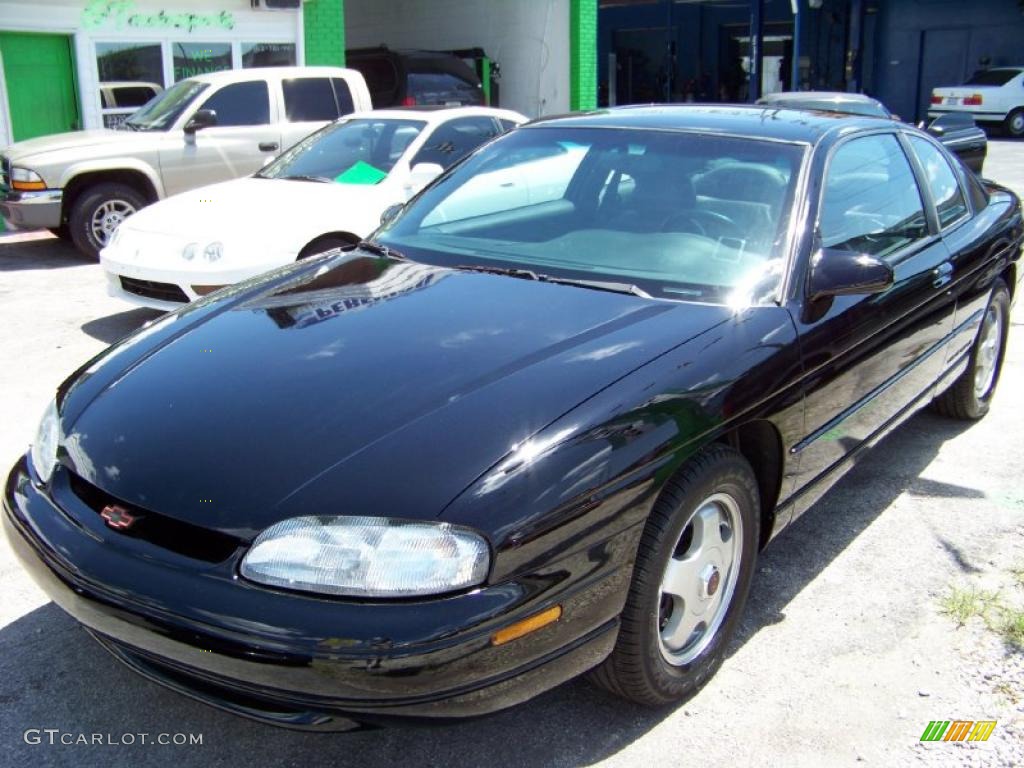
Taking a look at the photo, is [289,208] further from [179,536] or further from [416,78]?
[416,78]

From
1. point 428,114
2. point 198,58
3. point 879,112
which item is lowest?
point 879,112

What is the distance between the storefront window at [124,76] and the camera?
12281mm

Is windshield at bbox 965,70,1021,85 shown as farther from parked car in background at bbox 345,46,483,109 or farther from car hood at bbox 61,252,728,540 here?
car hood at bbox 61,252,728,540

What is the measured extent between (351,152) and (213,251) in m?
1.68

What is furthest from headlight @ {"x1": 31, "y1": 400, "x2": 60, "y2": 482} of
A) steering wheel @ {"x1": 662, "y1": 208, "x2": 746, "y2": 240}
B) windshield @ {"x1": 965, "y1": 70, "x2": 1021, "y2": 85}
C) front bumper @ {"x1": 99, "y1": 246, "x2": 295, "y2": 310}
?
windshield @ {"x1": 965, "y1": 70, "x2": 1021, "y2": 85}

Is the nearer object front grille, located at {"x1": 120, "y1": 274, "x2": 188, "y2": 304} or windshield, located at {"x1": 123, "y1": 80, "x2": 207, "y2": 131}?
front grille, located at {"x1": 120, "y1": 274, "x2": 188, "y2": 304}

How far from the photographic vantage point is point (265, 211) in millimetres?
6688

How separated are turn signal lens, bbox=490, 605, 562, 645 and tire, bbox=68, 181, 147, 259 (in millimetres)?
8540

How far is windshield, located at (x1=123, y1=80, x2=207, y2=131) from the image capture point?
398 inches

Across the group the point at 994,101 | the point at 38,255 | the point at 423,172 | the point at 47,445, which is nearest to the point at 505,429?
the point at 47,445

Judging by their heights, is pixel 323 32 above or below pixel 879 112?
above

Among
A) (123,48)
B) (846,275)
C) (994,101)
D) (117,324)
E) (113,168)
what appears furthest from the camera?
(994,101)

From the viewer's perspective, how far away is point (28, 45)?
11.6 m

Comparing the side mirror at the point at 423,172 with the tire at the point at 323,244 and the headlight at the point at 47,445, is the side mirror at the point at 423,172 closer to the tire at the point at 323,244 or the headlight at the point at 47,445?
the tire at the point at 323,244
